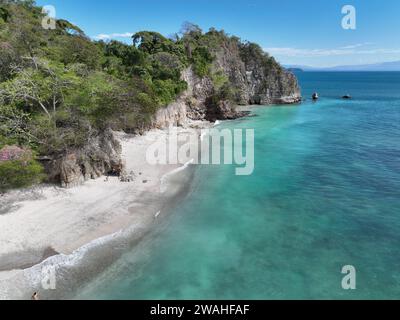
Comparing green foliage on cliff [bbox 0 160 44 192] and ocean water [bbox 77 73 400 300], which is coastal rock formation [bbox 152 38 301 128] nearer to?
ocean water [bbox 77 73 400 300]

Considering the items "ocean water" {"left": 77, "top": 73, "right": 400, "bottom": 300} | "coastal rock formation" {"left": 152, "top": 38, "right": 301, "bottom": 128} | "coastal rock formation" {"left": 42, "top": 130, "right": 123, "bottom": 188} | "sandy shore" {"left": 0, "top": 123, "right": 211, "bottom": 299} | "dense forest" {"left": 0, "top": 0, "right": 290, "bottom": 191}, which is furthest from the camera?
"coastal rock formation" {"left": 152, "top": 38, "right": 301, "bottom": 128}

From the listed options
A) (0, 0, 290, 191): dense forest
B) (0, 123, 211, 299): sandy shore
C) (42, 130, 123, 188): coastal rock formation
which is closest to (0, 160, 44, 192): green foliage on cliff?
(0, 0, 290, 191): dense forest

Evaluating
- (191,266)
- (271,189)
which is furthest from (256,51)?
(191,266)

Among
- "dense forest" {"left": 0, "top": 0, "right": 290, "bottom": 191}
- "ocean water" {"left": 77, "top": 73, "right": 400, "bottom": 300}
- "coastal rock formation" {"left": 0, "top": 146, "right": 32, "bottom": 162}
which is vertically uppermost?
"dense forest" {"left": 0, "top": 0, "right": 290, "bottom": 191}

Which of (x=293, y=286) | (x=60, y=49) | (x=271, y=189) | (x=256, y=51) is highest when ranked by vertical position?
(x=256, y=51)

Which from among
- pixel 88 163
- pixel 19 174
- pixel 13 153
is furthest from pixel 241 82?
pixel 19 174

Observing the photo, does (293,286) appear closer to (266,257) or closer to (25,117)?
(266,257)

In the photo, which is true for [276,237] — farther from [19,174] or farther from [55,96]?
[55,96]
